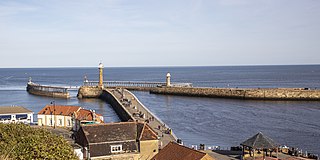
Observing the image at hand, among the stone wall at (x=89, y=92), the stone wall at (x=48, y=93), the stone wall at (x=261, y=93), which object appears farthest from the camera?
the stone wall at (x=48, y=93)

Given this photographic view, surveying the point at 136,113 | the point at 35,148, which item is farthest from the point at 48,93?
the point at 35,148

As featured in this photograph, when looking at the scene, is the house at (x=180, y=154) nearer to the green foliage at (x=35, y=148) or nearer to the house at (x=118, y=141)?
the house at (x=118, y=141)

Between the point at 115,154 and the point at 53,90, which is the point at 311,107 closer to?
the point at 115,154

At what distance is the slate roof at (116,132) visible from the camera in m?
32.1

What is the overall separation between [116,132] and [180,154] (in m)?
7.54

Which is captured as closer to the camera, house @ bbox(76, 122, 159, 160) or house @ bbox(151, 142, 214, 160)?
house @ bbox(151, 142, 214, 160)

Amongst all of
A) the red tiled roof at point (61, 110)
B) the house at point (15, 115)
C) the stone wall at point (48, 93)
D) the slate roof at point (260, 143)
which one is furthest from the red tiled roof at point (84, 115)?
the stone wall at point (48, 93)

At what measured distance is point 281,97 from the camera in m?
91.8

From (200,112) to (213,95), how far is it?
3289cm

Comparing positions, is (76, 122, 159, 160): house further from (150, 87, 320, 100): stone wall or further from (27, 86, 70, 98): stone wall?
(27, 86, 70, 98): stone wall

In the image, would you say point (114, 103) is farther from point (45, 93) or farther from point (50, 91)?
point (45, 93)

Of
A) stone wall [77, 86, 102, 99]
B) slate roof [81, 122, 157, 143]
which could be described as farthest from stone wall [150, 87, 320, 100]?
slate roof [81, 122, 157, 143]

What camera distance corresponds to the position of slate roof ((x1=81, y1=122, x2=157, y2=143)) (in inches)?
1265

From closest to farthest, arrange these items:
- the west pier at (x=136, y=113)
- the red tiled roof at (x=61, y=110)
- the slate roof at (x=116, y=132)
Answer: the slate roof at (x=116, y=132) → the west pier at (x=136, y=113) → the red tiled roof at (x=61, y=110)
